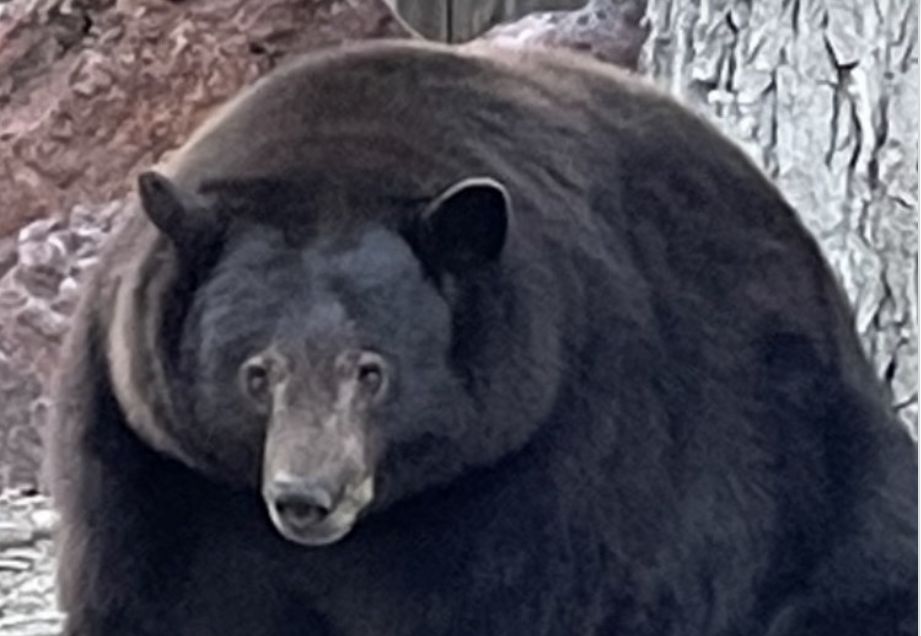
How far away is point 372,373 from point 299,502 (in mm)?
266

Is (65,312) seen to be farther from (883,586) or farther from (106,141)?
(883,586)

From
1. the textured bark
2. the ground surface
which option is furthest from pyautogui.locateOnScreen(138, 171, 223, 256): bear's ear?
the textured bark

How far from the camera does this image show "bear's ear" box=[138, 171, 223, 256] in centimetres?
509

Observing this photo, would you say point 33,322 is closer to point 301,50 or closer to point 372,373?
point 301,50

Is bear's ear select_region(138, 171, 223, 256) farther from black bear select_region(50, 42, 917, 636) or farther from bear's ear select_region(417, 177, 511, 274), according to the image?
bear's ear select_region(417, 177, 511, 274)

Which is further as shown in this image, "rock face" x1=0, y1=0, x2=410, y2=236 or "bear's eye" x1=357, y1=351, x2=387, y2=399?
"rock face" x1=0, y1=0, x2=410, y2=236

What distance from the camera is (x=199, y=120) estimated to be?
28.2 ft

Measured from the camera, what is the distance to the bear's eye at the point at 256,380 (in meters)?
5.05

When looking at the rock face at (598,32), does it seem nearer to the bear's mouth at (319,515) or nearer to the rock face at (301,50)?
the rock face at (301,50)

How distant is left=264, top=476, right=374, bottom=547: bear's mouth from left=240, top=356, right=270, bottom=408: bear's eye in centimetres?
16

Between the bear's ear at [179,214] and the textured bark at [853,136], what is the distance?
7.23 ft

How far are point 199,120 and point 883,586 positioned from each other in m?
3.15

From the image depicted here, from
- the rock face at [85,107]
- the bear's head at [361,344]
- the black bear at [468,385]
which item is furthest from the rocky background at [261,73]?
the bear's head at [361,344]

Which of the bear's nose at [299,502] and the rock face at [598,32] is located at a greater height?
the bear's nose at [299,502]
